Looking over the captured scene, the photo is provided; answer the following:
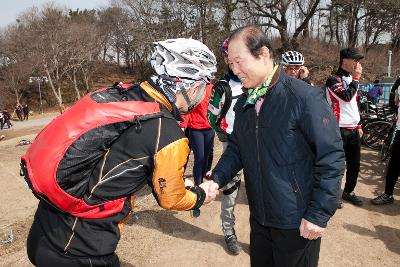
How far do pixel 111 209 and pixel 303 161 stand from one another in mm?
1165

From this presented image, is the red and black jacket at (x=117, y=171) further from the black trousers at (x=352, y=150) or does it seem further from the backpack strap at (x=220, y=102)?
the black trousers at (x=352, y=150)

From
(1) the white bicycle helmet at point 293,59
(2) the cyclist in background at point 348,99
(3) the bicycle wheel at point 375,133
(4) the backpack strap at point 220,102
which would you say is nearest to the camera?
(4) the backpack strap at point 220,102

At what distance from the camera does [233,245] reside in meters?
4.32

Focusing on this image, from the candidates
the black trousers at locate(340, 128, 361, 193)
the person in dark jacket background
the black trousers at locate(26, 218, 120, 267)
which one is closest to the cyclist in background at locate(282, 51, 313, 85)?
the black trousers at locate(340, 128, 361, 193)

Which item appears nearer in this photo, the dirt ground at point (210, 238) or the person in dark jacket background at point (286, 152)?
the person in dark jacket background at point (286, 152)

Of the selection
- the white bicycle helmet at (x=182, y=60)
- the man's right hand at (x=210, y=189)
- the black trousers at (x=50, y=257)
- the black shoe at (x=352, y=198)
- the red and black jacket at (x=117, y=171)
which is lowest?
the black shoe at (x=352, y=198)

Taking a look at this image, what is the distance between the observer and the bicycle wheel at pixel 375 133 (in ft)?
30.3

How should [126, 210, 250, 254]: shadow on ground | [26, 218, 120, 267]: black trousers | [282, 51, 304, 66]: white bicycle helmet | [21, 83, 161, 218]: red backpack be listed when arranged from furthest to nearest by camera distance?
[282, 51, 304, 66]: white bicycle helmet → [126, 210, 250, 254]: shadow on ground → [26, 218, 120, 267]: black trousers → [21, 83, 161, 218]: red backpack

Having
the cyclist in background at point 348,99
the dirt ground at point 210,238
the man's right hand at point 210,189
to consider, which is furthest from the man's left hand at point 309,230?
the cyclist in background at point 348,99

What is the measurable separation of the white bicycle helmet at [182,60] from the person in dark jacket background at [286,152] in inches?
7.6

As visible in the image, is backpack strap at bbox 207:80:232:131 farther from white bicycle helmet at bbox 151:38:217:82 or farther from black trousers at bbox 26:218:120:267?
black trousers at bbox 26:218:120:267

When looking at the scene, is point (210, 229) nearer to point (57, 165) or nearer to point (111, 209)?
point (111, 209)

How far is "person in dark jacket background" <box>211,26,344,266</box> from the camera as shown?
2.11m

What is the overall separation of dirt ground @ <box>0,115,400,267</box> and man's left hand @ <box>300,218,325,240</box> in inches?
82.3
